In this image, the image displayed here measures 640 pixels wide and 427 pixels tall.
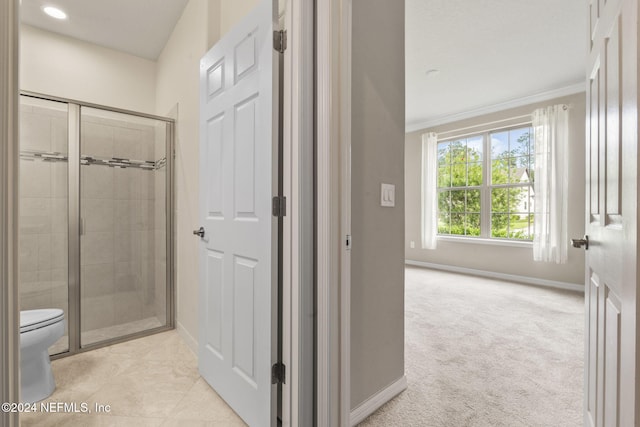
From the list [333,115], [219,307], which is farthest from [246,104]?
[219,307]

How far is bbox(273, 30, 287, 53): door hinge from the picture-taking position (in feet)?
4.25

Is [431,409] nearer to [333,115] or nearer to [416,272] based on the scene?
[333,115]

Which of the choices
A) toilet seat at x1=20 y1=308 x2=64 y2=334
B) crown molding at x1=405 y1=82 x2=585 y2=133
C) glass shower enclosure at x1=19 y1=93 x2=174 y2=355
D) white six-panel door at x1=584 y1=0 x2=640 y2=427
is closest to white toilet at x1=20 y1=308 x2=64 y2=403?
toilet seat at x1=20 y1=308 x2=64 y2=334

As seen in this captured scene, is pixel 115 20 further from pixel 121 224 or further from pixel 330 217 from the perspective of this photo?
pixel 330 217

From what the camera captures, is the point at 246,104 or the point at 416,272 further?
the point at 416,272

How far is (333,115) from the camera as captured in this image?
3.91 ft

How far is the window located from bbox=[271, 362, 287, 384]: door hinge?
461cm

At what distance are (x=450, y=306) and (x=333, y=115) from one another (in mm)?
2900

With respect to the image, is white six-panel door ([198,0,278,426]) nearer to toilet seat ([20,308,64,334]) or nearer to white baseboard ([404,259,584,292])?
toilet seat ([20,308,64,334])

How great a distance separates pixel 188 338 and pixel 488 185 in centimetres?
483

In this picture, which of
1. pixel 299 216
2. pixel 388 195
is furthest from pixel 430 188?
pixel 299 216

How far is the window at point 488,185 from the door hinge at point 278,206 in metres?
4.56

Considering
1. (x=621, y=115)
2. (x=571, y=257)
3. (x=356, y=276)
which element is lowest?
(x=571, y=257)

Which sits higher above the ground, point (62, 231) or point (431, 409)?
point (62, 231)
